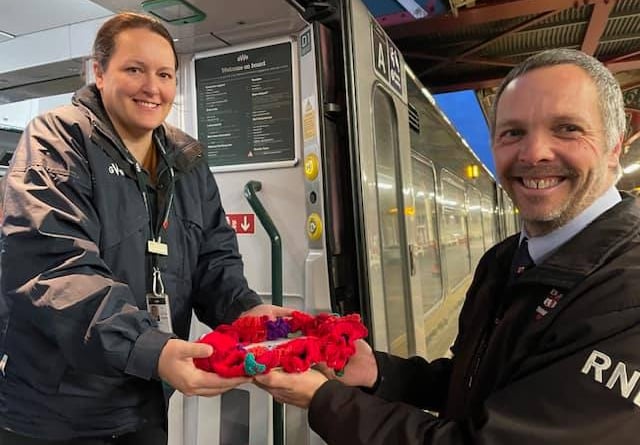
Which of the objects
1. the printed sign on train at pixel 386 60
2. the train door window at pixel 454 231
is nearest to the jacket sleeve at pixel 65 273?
the printed sign on train at pixel 386 60

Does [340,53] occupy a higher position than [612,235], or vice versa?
[340,53]

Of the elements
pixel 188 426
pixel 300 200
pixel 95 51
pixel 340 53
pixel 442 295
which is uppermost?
pixel 340 53

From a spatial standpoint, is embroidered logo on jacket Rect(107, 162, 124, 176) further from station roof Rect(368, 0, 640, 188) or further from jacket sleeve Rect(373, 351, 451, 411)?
station roof Rect(368, 0, 640, 188)

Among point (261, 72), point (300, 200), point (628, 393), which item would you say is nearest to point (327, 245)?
point (300, 200)

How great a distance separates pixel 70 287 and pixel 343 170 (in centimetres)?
121

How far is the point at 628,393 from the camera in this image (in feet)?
3.22

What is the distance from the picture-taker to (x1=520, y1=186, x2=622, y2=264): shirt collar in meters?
1.30

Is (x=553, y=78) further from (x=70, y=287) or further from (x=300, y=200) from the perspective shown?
(x=300, y=200)

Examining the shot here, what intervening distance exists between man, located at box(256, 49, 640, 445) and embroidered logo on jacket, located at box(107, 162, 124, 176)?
0.64m

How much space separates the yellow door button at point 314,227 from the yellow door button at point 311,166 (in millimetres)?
158

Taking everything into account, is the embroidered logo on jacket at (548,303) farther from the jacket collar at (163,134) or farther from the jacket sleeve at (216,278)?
the jacket collar at (163,134)

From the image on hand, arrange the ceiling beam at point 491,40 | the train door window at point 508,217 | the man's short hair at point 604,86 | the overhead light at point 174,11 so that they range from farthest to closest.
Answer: the train door window at point 508,217
the ceiling beam at point 491,40
the overhead light at point 174,11
the man's short hair at point 604,86

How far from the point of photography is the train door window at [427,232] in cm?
381

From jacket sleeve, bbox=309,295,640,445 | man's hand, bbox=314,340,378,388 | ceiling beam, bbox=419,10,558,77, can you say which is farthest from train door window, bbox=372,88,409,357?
ceiling beam, bbox=419,10,558,77
